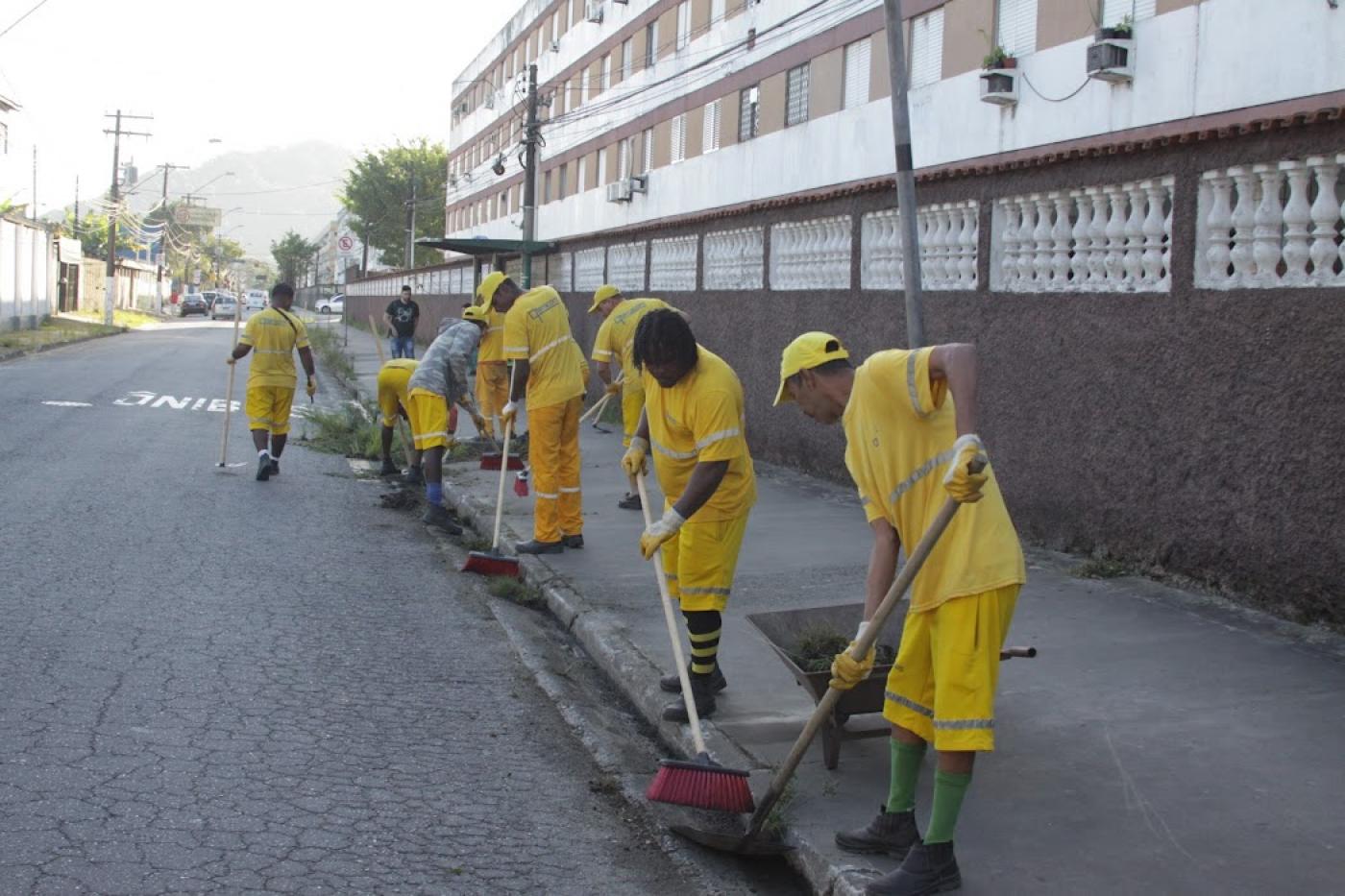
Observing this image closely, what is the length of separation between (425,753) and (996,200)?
5653mm

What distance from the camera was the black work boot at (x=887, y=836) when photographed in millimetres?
3895

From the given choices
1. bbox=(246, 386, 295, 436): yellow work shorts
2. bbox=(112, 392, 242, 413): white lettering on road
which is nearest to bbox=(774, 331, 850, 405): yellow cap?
bbox=(246, 386, 295, 436): yellow work shorts

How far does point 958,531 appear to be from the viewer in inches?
142

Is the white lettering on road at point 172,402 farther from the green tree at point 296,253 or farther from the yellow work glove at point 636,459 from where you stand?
the green tree at point 296,253

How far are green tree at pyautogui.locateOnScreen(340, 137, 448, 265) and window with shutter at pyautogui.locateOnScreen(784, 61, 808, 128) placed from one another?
44.5m

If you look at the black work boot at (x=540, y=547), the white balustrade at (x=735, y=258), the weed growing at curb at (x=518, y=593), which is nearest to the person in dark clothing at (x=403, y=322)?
the white balustrade at (x=735, y=258)

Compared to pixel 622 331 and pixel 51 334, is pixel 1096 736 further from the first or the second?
pixel 51 334

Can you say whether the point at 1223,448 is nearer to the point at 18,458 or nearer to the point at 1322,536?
the point at 1322,536

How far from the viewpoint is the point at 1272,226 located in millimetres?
6473

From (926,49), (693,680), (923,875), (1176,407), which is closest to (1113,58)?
(926,49)

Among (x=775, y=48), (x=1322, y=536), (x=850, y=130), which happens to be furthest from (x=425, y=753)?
(x=775, y=48)

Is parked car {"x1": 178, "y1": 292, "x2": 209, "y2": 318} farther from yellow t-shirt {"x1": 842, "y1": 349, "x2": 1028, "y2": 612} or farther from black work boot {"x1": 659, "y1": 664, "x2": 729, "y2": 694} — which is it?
yellow t-shirt {"x1": 842, "y1": 349, "x2": 1028, "y2": 612}

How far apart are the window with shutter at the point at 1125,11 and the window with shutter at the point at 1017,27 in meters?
1.51

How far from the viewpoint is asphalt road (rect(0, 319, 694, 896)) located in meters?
3.89
